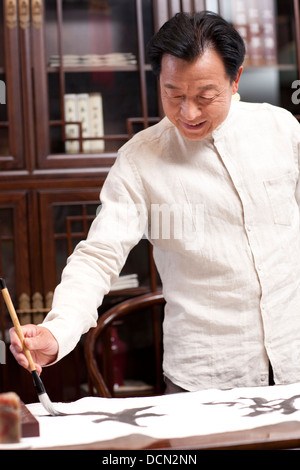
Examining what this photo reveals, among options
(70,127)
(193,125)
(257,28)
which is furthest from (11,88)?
(193,125)

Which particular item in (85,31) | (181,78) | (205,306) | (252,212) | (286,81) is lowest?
(205,306)

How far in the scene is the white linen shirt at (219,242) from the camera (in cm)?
164

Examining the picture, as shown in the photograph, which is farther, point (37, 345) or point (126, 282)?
point (126, 282)

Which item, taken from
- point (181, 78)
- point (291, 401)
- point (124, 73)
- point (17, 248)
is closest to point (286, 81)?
point (124, 73)

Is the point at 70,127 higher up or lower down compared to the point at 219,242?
higher up

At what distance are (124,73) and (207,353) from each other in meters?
1.50

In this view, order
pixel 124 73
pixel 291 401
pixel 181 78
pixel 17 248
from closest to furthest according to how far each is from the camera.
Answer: pixel 291 401
pixel 181 78
pixel 17 248
pixel 124 73

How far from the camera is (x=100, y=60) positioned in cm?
278

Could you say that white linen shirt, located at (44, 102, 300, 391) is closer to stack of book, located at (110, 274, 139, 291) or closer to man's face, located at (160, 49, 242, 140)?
man's face, located at (160, 49, 242, 140)

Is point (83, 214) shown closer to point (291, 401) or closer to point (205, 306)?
point (205, 306)

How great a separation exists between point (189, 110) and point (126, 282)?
4.25 feet

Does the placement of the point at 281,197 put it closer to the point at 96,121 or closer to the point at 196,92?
the point at 196,92

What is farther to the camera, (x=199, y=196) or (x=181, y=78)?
(x=199, y=196)

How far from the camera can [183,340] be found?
1678 millimetres
